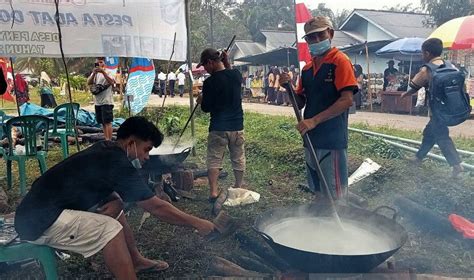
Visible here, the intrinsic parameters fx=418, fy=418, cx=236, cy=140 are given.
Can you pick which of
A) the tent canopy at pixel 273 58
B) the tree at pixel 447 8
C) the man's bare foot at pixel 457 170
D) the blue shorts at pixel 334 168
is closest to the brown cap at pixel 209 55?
the blue shorts at pixel 334 168

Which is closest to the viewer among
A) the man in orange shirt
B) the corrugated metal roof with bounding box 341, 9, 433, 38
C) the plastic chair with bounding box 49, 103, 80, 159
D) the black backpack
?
the man in orange shirt

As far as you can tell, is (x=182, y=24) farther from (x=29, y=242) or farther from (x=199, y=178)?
(x=29, y=242)

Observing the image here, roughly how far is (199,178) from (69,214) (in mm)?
3545

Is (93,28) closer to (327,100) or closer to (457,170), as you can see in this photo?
(327,100)

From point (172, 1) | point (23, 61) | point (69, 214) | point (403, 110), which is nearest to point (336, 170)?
point (69, 214)

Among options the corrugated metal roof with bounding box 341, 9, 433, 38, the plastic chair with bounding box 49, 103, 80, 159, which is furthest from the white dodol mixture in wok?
the corrugated metal roof with bounding box 341, 9, 433, 38

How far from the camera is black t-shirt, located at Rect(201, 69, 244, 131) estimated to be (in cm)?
470

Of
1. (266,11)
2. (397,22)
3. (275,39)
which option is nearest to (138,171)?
(266,11)

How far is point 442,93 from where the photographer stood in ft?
16.9

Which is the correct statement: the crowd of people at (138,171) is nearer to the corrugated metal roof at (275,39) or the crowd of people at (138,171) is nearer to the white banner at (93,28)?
the white banner at (93,28)

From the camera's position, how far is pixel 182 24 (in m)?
5.75

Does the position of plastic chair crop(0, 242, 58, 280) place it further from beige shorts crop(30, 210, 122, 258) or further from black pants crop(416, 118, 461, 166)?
black pants crop(416, 118, 461, 166)

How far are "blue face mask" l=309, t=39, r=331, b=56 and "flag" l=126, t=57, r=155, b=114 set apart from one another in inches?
176

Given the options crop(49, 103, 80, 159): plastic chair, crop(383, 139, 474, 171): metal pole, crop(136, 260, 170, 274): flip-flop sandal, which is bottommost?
crop(136, 260, 170, 274): flip-flop sandal
